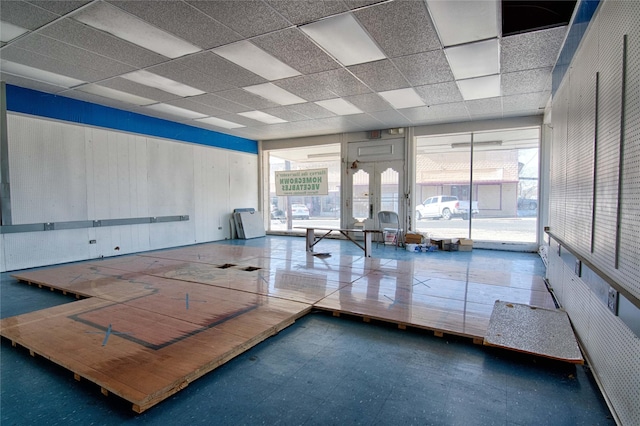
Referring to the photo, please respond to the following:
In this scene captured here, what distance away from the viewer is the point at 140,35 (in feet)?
11.1

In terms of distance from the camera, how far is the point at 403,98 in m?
5.58

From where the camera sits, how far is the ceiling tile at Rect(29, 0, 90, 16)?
2.80 meters

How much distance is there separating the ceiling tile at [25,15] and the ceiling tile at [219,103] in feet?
7.93

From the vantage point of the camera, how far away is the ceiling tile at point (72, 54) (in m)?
3.50

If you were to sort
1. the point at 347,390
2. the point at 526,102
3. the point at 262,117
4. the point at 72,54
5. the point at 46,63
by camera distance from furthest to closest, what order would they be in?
the point at 262,117 → the point at 526,102 → the point at 46,63 → the point at 72,54 → the point at 347,390

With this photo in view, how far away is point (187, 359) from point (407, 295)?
7.51 feet

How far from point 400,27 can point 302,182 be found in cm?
621

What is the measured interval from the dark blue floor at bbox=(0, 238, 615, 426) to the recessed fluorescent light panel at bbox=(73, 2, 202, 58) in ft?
9.74

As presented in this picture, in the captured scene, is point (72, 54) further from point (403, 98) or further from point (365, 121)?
point (365, 121)

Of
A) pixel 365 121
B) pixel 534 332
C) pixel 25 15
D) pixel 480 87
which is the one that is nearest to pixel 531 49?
pixel 480 87

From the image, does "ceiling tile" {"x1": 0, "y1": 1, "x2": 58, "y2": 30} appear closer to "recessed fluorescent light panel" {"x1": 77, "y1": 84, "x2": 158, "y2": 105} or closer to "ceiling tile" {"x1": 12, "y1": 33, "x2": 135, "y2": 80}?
"ceiling tile" {"x1": 12, "y1": 33, "x2": 135, "y2": 80}

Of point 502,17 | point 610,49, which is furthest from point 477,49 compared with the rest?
point 610,49

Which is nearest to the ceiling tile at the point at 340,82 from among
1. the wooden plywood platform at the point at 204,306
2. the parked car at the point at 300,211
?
the wooden plywood platform at the point at 204,306

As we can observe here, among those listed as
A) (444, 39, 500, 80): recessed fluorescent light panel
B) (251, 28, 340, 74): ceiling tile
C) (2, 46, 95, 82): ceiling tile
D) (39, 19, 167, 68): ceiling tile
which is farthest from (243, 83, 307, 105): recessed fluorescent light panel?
(444, 39, 500, 80): recessed fluorescent light panel
